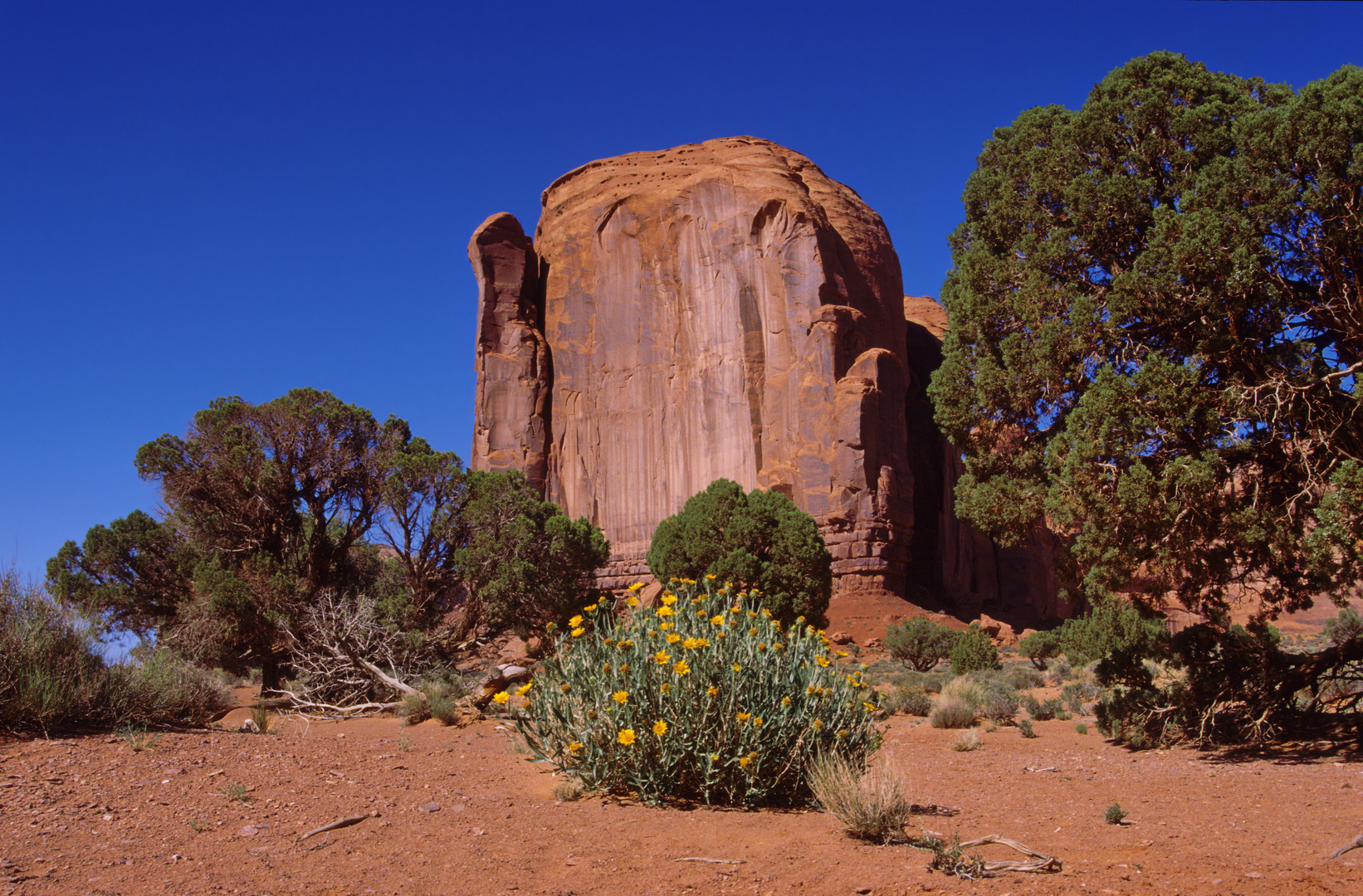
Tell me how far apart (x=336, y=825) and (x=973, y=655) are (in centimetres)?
2067

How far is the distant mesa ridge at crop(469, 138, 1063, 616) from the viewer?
1580 inches

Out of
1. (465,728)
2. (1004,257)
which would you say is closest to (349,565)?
(465,728)

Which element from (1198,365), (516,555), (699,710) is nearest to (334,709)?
(516,555)

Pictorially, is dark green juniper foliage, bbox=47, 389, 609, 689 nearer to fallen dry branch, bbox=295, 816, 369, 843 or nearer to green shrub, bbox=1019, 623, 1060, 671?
fallen dry branch, bbox=295, 816, 369, 843

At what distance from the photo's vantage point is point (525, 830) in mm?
6180

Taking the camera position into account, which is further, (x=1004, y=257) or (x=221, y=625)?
(x=221, y=625)

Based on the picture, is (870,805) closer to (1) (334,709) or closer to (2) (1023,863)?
(2) (1023,863)

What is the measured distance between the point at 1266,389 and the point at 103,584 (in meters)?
22.6

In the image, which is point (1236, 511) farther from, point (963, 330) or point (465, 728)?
point (465, 728)

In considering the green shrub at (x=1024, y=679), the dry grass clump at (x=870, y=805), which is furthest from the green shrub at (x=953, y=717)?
the dry grass clump at (x=870, y=805)

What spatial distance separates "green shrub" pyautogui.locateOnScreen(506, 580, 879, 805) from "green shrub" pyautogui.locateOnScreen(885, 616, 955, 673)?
840 inches

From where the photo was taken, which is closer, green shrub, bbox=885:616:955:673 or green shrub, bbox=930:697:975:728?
green shrub, bbox=930:697:975:728

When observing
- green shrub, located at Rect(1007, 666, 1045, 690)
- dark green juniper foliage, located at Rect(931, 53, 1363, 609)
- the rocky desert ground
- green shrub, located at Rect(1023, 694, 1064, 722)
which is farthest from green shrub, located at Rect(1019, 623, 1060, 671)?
the rocky desert ground

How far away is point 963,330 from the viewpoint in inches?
543
